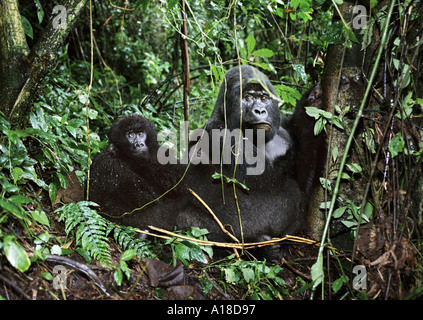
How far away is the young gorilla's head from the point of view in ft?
9.98

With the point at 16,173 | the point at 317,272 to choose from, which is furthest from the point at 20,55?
the point at 317,272

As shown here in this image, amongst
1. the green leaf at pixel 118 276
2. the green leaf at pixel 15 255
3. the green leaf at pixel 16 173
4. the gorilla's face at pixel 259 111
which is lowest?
the green leaf at pixel 118 276

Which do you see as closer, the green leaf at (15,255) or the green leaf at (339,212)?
the green leaf at (15,255)

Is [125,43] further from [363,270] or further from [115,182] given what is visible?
[363,270]

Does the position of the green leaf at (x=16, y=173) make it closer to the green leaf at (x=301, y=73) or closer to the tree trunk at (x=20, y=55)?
the tree trunk at (x=20, y=55)

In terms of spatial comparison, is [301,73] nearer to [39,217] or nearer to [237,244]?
[237,244]

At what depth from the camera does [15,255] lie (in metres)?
1.60

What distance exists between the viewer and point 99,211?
272cm

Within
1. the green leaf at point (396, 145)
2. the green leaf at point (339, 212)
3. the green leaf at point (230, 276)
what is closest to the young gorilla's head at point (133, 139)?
the green leaf at point (230, 276)

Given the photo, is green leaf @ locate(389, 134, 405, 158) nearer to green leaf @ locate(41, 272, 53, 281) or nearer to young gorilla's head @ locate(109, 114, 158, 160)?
young gorilla's head @ locate(109, 114, 158, 160)

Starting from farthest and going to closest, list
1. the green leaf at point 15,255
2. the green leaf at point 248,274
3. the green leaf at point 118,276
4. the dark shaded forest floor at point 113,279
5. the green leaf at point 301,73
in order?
the green leaf at point 301,73
the green leaf at point 248,274
the green leaf at point 118,276
the dark shaded forest floor at point 113,279
the green leaf at point 15,255

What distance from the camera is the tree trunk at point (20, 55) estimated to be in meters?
2.34

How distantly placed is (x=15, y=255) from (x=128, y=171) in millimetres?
1388

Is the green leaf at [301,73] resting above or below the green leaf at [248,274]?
above
